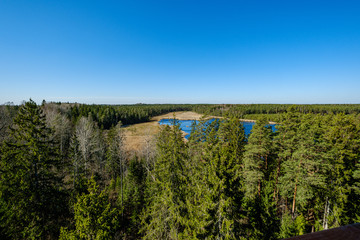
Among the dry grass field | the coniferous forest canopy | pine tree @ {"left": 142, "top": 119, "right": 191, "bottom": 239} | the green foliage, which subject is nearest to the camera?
the green foliage

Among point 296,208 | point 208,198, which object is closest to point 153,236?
point 208,198

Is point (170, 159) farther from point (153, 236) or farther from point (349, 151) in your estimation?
point (349, 151)

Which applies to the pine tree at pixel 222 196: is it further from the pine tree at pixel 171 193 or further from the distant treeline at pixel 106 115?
the distant treeline at pixel 106 115

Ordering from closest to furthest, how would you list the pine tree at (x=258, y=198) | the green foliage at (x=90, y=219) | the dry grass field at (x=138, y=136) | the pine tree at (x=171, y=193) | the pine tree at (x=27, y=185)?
the green foliage at (x=90, y=219) < the pine tree at (x=171, y=193) < the pine tree at (x=27, y=185) < the pine tree at (x=258, y=198) < the dry grass field at (x=138, y=136)

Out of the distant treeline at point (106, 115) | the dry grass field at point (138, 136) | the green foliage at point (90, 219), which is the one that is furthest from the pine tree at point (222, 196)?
the distant treeline at point (106, 115)

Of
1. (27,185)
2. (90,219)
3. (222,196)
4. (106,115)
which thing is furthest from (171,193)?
(106,115)

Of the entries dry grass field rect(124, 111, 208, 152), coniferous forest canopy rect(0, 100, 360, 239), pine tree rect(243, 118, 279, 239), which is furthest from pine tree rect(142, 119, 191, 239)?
pine tree rect(243, 118, 279, 239)

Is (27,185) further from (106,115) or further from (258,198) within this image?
(106,115)

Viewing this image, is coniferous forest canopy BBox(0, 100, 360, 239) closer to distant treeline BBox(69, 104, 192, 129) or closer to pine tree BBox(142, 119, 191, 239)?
pine tree BBox(142, 119, 191, 239)

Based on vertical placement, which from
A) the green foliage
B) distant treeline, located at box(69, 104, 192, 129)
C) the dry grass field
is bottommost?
the dry grass field
